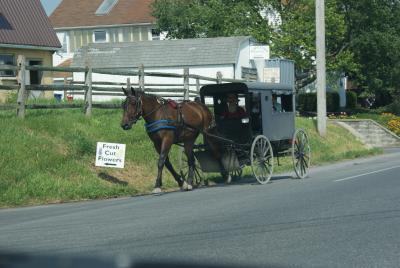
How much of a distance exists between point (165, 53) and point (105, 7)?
29.1 metres

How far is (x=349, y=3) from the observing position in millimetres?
50938

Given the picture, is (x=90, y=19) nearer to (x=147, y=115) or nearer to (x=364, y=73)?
(x=364, y=73)

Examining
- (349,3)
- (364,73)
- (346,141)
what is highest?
(349,3)

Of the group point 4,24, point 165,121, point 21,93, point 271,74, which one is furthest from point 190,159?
point 4,24

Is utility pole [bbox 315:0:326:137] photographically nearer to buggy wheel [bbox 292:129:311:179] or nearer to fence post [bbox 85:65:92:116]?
buggy wheel [bbox 292:129:311:179]

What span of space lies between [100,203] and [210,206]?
2.74 metres

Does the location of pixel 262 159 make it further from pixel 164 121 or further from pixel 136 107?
pixel 136 107

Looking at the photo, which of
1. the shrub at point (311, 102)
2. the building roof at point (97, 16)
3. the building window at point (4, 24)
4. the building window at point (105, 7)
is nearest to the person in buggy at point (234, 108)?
the building window at point (4, 24)

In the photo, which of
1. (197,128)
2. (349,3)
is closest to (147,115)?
(197,128)

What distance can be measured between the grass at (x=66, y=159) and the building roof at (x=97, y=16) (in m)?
45.0

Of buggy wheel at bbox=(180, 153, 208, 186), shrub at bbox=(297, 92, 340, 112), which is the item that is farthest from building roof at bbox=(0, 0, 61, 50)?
buggy wheel at bbox=(180, 153, 208, 186)

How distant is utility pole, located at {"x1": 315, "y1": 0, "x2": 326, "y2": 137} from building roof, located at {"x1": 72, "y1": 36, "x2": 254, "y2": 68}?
8180 mm

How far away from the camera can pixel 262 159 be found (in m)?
18.3

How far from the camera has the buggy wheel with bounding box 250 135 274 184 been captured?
59.4 ft
